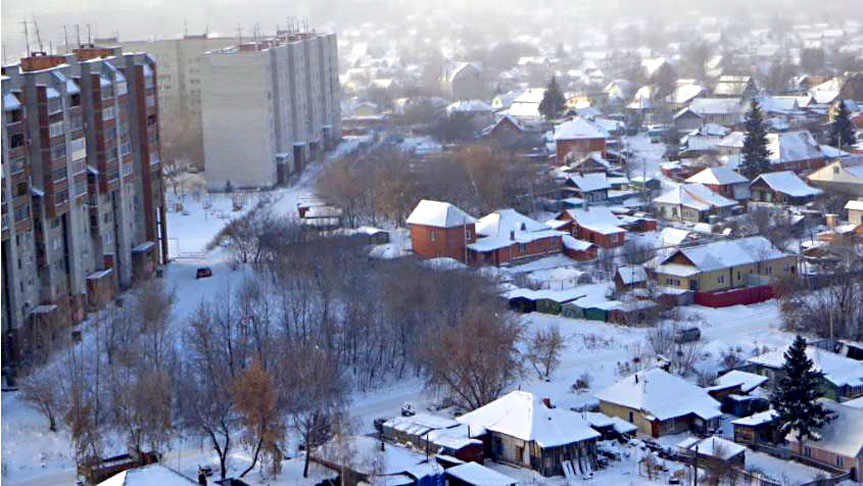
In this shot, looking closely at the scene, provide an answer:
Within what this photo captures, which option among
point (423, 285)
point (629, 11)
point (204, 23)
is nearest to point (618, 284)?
point (423, 285)

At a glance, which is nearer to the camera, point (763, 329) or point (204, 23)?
point (763, 329)

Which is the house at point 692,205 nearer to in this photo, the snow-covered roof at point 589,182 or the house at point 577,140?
the snow-covered roof at point 589,182

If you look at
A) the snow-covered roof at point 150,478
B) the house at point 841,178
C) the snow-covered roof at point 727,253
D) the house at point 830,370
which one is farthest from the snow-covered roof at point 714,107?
the snow-covered roof at point 150,478

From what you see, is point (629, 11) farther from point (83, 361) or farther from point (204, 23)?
point (83, 361)

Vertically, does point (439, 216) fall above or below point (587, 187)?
above

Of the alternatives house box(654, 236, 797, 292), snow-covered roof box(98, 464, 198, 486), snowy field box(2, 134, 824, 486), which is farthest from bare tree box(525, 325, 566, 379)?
snow-covered roof box(98, 464, 198, 486)

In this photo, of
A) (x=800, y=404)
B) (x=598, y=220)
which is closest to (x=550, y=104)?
(x=598, y=220)

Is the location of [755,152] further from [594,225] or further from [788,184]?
[594,225]
